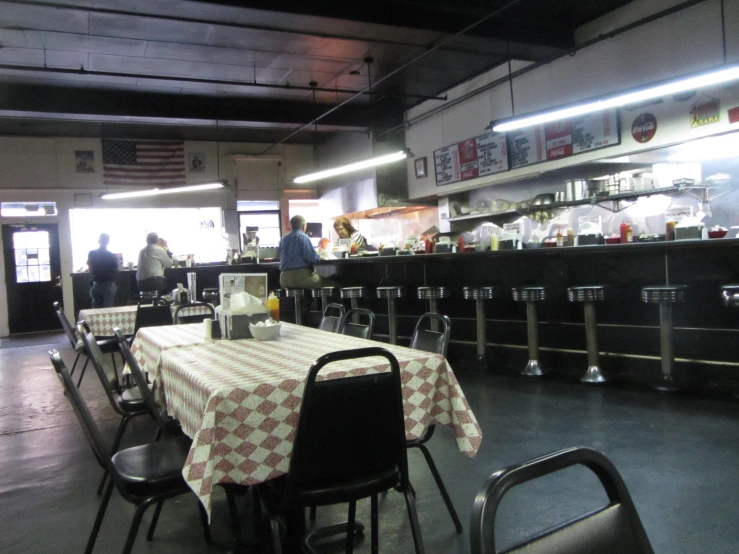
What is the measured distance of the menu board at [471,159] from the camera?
8688 mm

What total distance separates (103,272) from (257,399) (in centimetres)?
753

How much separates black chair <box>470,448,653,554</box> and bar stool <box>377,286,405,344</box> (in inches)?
229

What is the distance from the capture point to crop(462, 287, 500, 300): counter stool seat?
5965 millimetres

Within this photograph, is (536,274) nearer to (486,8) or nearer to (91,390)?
(486,8)

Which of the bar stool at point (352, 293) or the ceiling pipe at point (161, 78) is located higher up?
the ceiling pipe at point (161, 78)

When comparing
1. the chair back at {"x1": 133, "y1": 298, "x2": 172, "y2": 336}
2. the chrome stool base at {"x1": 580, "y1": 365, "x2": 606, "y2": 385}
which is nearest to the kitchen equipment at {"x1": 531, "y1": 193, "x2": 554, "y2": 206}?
the chrome stool base at {"x1": 580, "y1": 365, "x2": 606, "y2": 385}

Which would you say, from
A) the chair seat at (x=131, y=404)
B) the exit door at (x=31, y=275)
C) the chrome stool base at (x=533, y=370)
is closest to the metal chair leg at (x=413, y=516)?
the chair seat at (x=131, y=404)

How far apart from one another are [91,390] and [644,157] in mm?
6817

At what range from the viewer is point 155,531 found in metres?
2.82

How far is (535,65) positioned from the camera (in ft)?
24.3

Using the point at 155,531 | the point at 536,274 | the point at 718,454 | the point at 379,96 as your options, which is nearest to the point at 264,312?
the point at 155,531

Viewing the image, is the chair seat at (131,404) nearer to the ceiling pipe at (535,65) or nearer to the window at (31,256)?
the ceiling pipe at (535,65)

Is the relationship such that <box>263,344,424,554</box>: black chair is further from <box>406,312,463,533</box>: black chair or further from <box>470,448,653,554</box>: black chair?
<box>470,448,653,554</box>: black chair

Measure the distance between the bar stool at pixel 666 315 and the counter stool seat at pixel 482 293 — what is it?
1.53 metres
